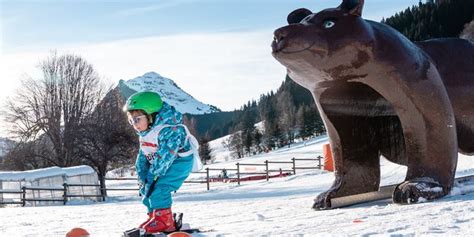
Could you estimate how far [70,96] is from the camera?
104ft

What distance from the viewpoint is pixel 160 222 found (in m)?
3.96

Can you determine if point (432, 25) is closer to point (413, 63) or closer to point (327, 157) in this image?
point (327, 157)

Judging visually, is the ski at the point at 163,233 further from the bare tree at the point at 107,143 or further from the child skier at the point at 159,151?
the bare tree at the point at 107,143

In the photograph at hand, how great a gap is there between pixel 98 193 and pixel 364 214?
1849 cm

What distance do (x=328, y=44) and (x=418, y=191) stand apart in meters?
1.55

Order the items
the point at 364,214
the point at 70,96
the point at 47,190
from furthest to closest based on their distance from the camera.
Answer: the point at 70,96, the point at 47,190, the point at 364,214

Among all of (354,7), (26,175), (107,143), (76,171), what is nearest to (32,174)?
(26,175)

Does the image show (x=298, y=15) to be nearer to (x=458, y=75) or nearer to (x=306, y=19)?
(x=306, y=19)

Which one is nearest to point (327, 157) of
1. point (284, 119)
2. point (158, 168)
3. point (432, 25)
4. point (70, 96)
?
point (70, 96)

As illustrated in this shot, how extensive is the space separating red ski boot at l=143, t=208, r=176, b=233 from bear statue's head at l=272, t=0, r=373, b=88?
6.26 feet

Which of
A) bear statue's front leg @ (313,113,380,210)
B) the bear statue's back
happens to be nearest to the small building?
bear statue's front leg @ (313,113,380,210)

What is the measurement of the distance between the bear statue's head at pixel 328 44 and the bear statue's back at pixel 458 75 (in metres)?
1.15

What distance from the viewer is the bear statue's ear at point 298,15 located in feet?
18.5

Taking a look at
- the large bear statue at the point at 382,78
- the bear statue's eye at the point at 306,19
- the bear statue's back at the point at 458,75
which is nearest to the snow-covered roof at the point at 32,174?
the large bear statue at the point at 382,78
